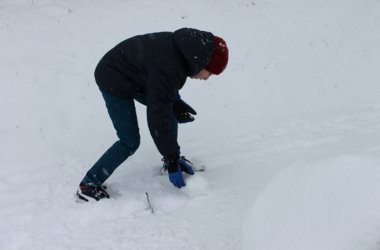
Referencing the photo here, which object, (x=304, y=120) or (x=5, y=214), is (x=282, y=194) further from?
(x=304, y=120)

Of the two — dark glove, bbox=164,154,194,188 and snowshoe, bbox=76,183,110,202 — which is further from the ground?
dark glove, bbox=164,154,194,188

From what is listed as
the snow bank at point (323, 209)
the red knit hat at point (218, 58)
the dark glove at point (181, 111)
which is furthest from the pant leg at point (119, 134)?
the snow bank at point (323, 209)

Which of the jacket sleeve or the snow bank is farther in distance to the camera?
the jacket sleeve

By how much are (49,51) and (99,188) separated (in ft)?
12.2

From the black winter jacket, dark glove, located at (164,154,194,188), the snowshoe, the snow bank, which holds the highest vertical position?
the black winter jacket

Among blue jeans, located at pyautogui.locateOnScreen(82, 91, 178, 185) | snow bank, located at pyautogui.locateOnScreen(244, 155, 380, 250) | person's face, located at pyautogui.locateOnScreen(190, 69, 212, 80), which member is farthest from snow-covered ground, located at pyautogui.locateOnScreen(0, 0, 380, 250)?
person's face, located at pyautogui.locateOnScreen(190, 69, 212, 80)

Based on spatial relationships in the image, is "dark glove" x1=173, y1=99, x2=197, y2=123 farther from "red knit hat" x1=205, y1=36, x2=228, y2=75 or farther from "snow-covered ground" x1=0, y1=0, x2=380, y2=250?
"red knit hat" x1=205, y1=36, x2=228, y2=75

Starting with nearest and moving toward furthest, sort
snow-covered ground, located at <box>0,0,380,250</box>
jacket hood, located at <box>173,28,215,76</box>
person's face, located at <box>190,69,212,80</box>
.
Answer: snow-covered ground, located at <box>0,0,380,250</box> < jacket hood, located at <box>173,28,215,76</box> < person's face, located at <box>190,69,212,80</box>

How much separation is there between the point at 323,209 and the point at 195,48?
1734mm

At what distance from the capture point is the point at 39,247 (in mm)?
3676

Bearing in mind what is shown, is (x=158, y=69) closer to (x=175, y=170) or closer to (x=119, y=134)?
(x=119, y=134)

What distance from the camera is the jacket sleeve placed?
369 cm

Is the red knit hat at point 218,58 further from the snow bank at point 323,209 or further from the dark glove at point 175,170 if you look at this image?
the snow bank at point 323,209

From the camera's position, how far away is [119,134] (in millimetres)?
4207
